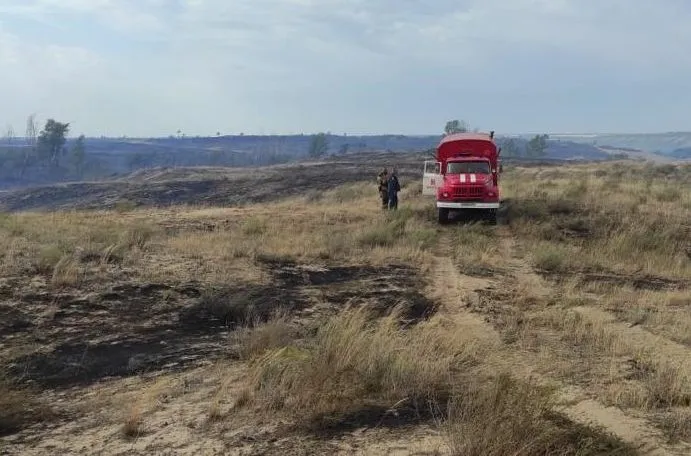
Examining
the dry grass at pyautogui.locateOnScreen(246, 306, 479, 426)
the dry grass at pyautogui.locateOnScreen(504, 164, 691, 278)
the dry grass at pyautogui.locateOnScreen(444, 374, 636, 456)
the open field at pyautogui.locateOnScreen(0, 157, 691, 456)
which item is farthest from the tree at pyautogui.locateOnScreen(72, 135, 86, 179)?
the dry grass at pyautogui.locateOnScreen(444, 374, 636, 456)

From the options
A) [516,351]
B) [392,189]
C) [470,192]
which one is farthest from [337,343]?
[392,189]

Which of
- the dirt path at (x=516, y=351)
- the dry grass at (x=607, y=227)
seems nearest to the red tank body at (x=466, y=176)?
the dry grass at (x=607, y=227)

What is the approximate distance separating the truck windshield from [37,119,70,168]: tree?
342 feet

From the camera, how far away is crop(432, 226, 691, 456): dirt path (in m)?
4.59

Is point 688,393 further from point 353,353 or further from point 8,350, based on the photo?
point 8,350

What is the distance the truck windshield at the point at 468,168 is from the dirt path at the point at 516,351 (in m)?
3.73

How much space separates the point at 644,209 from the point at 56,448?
70.4 ft

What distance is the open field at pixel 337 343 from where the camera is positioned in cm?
462

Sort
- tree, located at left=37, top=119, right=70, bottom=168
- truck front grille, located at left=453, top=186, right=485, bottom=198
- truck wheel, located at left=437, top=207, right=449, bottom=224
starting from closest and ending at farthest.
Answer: truck front grille, located at left=453, top=186, right=485, bottom=198 → truck wheel, located at left=437, top=207, right=449, bottom=224 → tree, located at left=37, top=119, right=70, bottom=168

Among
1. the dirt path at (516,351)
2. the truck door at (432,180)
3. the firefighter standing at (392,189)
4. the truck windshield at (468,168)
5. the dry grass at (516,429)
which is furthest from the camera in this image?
the firefighter standing at (392,189)

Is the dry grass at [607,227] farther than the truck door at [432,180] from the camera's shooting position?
No

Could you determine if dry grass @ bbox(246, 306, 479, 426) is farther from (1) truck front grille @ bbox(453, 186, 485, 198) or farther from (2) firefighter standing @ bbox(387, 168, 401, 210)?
(2) firefighter standing @ bbox(387, 168, 401, 210)

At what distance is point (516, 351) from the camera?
7.13m

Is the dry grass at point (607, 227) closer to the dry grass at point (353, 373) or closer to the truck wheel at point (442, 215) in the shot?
the truck wheel at point (442, 215)
